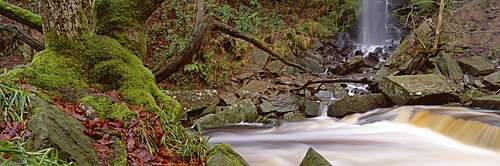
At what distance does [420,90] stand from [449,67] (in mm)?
2501

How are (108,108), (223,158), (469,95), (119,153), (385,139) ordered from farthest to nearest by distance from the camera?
(469,95) < (385,139) < (108,108) < (223,158) < (119,153)

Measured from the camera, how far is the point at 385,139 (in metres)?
6.03

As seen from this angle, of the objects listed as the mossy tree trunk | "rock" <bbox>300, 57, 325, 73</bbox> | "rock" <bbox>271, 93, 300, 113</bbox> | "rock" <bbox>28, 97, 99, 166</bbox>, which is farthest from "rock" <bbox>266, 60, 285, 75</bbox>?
"rock" <bbox>28, 97, 99, 166</bbox>

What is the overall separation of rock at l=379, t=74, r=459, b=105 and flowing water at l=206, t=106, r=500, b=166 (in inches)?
10.3

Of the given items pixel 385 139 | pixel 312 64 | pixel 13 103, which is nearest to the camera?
pixel 13 103

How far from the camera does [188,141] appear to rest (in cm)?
302

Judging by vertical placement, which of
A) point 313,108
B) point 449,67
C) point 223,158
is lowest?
point 313,108

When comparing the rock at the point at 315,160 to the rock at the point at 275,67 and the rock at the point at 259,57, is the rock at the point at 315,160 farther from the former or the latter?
the rock at the point at 259,57

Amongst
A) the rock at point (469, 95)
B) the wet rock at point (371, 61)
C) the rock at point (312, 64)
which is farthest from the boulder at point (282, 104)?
the wet rock at point (371, 61)

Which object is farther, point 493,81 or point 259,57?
point 259,57

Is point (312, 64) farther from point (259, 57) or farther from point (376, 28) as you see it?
point (376, 28)

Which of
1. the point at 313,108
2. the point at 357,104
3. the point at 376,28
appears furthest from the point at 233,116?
the point at 376,28

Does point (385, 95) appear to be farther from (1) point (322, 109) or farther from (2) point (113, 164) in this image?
(2) point (113, 164)

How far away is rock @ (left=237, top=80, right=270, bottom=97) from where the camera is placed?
9.17 metres
